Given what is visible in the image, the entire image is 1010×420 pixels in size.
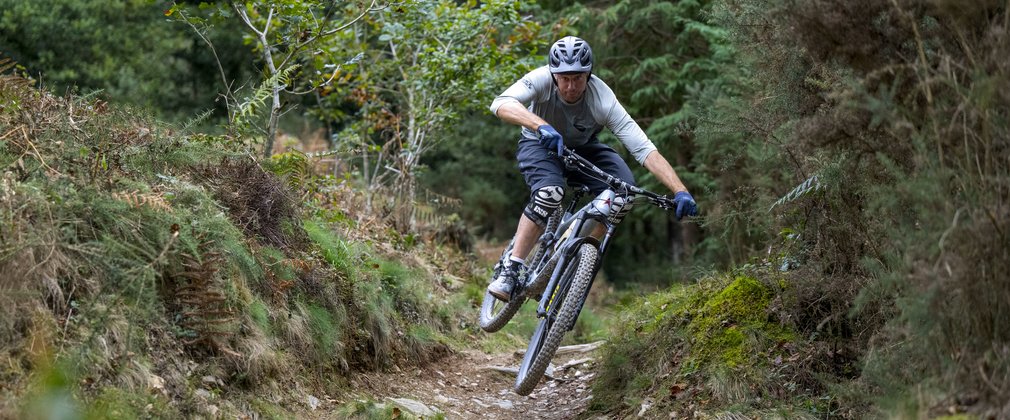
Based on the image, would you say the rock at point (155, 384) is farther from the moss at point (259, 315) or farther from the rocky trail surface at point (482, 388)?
the rocky trail surface at point (482, 388)

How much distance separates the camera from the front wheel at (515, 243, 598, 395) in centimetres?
612

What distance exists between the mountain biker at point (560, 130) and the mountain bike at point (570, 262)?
106mm

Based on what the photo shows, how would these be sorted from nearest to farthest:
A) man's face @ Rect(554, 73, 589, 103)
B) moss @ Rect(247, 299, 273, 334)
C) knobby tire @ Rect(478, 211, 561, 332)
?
moss @ Rect(247, 299, 273, 334), man's face @ Rect(554, 73, 589, 103), knobby tire @ Rect(478, 211, 561, 332)

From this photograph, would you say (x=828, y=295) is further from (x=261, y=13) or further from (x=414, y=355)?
(x=261, y=13)

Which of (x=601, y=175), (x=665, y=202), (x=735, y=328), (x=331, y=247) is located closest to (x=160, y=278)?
(x=331, y=247)

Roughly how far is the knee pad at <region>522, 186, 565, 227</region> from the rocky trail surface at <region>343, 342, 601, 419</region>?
4.72 ft

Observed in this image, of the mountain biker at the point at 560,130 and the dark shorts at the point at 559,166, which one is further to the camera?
the dark shorts at the point at 559,166

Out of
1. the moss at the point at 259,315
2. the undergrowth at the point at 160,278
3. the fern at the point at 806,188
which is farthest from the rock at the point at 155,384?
the fern at the point at 806,188

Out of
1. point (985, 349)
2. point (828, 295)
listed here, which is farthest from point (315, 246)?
point (985, 349)

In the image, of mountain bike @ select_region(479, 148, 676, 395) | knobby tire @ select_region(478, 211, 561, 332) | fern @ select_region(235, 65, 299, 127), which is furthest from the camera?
fern @ select_region(235, 65, 299, 127)

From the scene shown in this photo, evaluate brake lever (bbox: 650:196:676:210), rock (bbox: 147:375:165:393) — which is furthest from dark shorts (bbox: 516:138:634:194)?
rock (bbox: 147:375:165:393)

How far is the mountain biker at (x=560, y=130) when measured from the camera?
6.39 meters

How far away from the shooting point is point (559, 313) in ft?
20.1

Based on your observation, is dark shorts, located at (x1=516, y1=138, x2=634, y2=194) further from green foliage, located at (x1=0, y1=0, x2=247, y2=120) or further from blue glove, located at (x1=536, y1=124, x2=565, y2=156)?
green foliage, located at (x1=0, y1=0, x2=247, y2=120)
